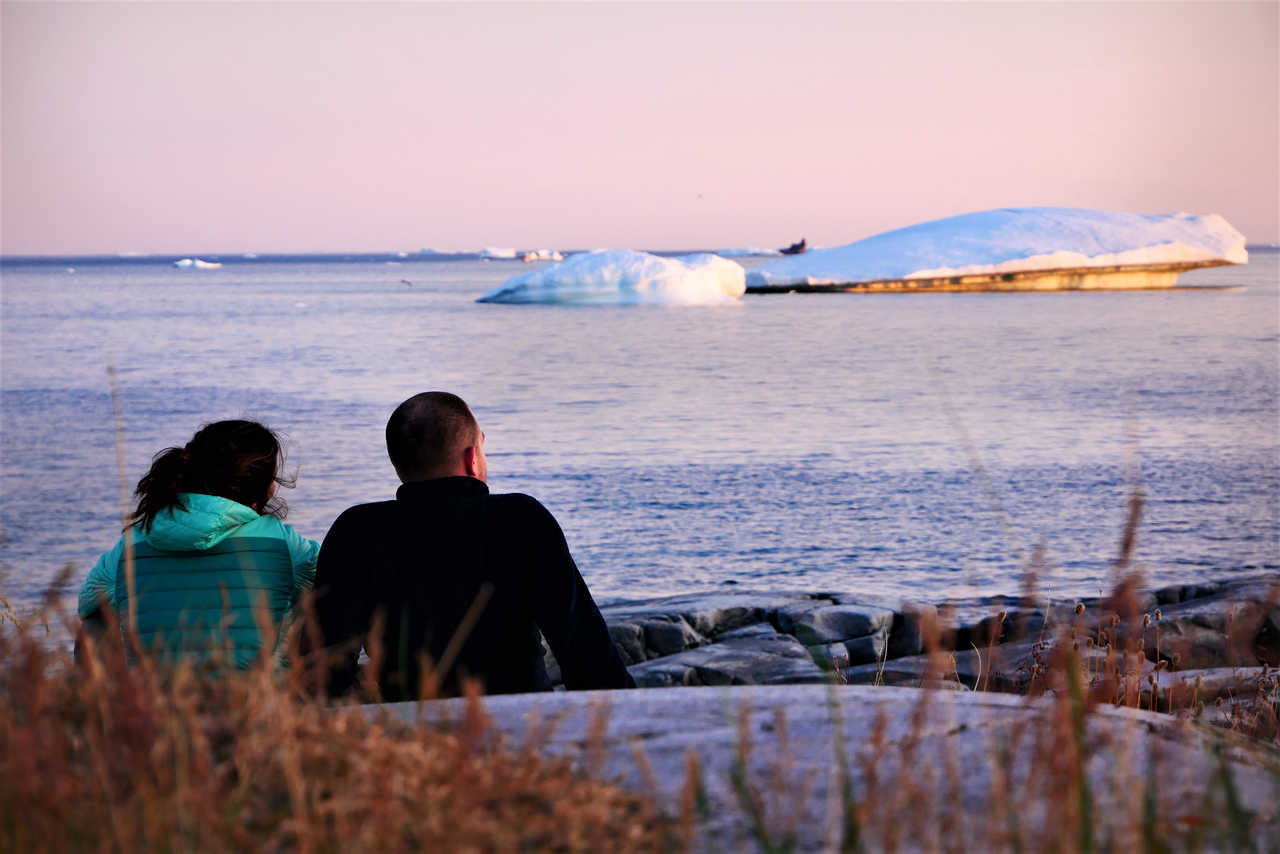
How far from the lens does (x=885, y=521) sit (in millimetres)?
11234

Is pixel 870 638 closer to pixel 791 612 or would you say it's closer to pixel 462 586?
pixel 791 612

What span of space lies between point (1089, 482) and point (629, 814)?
40.2 ft

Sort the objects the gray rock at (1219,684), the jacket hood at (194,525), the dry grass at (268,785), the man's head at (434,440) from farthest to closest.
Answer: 1. the gray rock at (1219,684)
2. the jacket hood at (194,525)
3. the man's head at (434,440)
4. the dry grass at (268,785)

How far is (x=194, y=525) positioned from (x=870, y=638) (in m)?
4.34

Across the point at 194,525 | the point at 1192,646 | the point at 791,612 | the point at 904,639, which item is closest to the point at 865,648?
the point at 904,639

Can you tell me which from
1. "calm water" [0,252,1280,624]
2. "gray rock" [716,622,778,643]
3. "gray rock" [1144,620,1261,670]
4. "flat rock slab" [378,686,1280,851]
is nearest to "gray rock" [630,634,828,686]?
"gray rock" [716,622,778,643]

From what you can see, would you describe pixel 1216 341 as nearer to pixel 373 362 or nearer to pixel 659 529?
pixel 373 362

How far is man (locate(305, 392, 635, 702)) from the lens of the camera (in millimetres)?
3002

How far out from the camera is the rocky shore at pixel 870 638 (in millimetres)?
6000

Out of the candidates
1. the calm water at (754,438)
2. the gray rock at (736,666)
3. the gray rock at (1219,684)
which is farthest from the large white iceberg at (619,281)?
the gray rock at (1219,684)

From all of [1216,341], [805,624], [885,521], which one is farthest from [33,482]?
[1216,341]

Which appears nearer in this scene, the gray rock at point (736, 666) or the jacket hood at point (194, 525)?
the jacket hood at point (194, 525)

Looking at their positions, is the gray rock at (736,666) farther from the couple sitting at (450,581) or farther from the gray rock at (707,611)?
the couple sitting at (450,581)

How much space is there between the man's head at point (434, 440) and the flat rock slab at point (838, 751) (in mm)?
827
